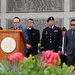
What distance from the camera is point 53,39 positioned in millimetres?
6211

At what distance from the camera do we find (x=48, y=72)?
1.52m

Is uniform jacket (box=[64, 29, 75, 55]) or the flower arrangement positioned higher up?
the flower arrangement

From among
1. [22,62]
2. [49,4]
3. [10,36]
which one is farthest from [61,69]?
[49,4]

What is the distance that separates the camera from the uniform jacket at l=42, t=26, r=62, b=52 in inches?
244

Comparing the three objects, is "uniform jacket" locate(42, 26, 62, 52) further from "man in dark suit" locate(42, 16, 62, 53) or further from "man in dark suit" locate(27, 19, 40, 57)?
"man in dark suit" locate(27, 19, 40, 57)

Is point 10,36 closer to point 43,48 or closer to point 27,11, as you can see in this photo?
point 43,48

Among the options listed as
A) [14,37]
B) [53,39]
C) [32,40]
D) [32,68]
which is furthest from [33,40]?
[32,68]

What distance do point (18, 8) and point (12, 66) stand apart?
7517 mm

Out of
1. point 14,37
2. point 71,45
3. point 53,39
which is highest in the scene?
point 14,37

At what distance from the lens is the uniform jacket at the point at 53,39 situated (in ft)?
20.4

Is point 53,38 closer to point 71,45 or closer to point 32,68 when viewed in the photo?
point 71,45

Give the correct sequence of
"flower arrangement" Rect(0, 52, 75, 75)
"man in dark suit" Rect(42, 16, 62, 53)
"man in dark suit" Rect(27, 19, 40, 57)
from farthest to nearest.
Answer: "man in dark suit" Rect(27, 19, 40, 57) → "man in dark suit" Rect(42, 16, 62, 53) → "flower arrangement" Rect(0, 52, 75, 75)

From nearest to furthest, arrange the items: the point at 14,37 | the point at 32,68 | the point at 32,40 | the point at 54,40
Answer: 1. the point at 32,68
2. the point at 14,37
3. the point at 54,40
4. the point at 32,40

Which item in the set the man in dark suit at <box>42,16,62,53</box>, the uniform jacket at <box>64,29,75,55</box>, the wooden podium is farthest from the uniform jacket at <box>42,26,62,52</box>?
the wooden podium
